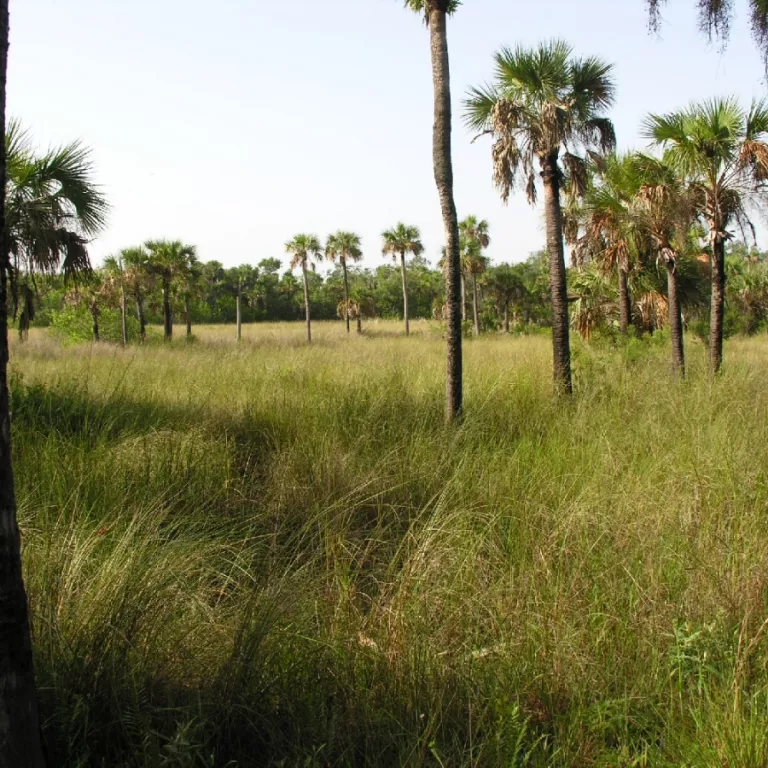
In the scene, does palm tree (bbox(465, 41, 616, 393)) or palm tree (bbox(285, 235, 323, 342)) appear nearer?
palm tree (bbox(465, 41, 616, 393))

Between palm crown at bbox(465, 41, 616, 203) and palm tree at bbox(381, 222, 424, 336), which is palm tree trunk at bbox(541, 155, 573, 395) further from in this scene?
palm tree at bbox(381, 222, 424, 336)

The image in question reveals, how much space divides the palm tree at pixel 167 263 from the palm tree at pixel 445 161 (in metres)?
33.6

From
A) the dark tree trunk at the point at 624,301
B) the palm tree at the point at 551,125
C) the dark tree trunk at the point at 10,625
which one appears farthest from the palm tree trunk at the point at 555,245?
the dark tree trunk at the point at 10,625

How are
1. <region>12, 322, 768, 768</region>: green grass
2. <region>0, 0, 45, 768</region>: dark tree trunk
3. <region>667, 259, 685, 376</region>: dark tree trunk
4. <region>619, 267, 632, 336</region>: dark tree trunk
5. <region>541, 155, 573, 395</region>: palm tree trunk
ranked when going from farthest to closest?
<region>619, 267, 632, 336</region>: dark tree trunk < <region>667, 259, 685, 376</region>: dark tree trunk < <region>541, 155, 573, 395</region>: palm tree trunk < <region>12, 322, 768, 768</region>: green grass < <region>0, 0, 45, 768</region>: dark tree trunk

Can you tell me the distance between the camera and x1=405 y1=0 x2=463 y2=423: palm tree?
32.1 ft

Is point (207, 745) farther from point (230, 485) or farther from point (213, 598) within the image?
point (230, 485)

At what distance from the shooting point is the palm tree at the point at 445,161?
9781mm

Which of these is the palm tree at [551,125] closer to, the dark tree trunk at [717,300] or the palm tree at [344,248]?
Answer: the dark tree trunk at [717,300]

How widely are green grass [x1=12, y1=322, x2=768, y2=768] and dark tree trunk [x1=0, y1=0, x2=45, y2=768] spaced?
0.23 metres

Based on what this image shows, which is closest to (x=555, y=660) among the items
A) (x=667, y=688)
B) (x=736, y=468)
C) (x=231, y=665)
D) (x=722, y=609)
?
(x=667, y=688)

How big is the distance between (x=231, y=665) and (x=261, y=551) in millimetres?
2097

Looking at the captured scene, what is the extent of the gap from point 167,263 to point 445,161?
34.7 meters

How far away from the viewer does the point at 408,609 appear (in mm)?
3727

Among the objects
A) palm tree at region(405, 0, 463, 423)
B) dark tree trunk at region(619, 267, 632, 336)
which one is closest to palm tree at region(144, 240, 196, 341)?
dark tree trunk at region(619, 267, 632, 336)
